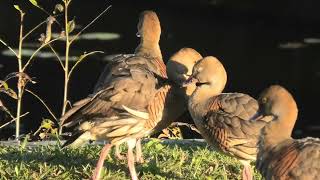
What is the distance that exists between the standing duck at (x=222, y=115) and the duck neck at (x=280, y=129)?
427 millimetres

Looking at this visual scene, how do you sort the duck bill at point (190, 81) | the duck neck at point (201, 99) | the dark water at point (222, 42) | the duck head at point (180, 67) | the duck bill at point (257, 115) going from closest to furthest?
1. the duck bill at point (257, 115)
2. the duck neck at point (201, 99)
3. the duck bill at point (190, 81)
4. the duck head at point (180, 67)
5. the dark water at point (222, 42)

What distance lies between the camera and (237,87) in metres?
16.9

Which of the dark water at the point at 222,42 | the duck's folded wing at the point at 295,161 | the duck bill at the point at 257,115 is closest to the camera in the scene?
the duck's folded wing at the point at 295,161

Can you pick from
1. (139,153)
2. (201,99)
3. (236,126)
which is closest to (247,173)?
(236,126)

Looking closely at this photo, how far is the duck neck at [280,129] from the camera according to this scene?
7.24 metres

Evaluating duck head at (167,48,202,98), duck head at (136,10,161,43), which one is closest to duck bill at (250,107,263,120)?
duck head at (167,48,202,98)

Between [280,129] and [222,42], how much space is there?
50.2ft

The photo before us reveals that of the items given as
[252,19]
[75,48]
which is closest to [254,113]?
[75,48]

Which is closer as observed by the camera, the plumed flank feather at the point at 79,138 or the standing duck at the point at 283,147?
the standing duck at the point at 283,147

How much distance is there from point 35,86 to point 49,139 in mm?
6687

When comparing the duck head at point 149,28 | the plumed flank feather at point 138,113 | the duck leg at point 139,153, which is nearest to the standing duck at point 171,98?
the plumed flank feather at point 138,113

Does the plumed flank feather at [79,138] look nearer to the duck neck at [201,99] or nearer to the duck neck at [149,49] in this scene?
the duck neck at [201,99]

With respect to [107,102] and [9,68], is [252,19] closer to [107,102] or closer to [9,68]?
[9,68]

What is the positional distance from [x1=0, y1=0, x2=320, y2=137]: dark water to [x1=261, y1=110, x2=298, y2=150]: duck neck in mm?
7352
